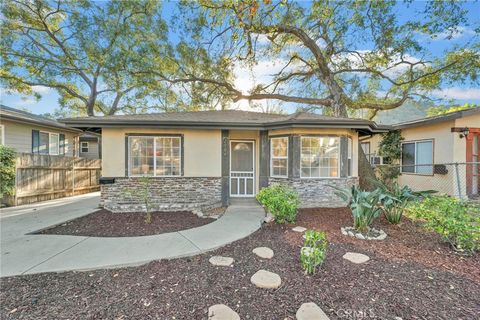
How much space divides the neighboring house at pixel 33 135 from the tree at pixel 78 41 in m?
4.30

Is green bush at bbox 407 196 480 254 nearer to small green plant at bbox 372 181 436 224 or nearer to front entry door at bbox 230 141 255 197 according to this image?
small green plant at bbox 372 181 436 224

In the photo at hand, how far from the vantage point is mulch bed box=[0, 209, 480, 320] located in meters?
2.28

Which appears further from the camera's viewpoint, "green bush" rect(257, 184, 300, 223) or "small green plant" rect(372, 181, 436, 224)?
"green bush" rect(257, 184, 300, 223)

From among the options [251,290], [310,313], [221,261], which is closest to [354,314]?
[310,313]

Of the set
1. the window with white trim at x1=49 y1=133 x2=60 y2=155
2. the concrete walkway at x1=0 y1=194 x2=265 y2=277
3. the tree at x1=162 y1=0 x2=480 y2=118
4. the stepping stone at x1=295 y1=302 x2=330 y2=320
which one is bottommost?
the stepping stone at x1=295 y1=302 x2=330 y2=320

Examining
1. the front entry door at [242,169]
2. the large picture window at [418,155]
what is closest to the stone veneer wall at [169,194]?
the front entry door at [242,169]

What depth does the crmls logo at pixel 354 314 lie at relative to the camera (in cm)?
220

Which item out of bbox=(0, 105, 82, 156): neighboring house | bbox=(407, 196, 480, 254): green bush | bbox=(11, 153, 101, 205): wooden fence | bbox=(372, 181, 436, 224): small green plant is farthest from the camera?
bbox=(0, 105, 82, 156): neighboring house

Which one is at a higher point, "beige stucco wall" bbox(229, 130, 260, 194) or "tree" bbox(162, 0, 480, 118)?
"tree" bbox(162, 0, 480, 118)

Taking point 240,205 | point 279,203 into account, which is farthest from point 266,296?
point 240,205

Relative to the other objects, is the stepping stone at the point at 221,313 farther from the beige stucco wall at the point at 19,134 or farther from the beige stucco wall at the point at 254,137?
the beige stucco wall at the point at 19,134

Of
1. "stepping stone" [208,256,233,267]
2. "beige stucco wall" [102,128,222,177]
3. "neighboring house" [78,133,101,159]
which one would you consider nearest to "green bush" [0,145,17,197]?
"beige stucco wall" [102,128,222,177]

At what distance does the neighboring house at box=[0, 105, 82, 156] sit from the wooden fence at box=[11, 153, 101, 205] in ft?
6.02

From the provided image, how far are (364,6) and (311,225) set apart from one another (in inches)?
387
